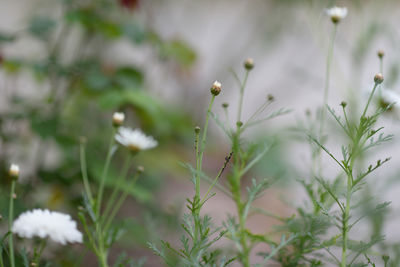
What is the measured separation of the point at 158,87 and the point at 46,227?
1338 mm

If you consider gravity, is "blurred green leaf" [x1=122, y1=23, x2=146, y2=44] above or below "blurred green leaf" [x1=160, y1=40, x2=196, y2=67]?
below

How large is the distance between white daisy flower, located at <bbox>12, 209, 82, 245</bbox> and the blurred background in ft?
0.22

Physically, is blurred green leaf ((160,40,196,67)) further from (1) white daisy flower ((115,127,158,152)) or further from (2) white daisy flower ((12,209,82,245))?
(2) white daisy flower ((12,209,82,245))

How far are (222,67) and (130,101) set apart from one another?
1.17 meters

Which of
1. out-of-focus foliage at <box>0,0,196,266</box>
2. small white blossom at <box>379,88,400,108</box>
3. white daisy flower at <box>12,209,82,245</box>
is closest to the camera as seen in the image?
white daisy flower at <box>12,209,82,245</box>

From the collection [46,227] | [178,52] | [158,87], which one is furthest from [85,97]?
[46,227]

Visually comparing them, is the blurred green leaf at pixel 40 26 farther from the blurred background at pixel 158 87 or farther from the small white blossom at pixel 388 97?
the small white blossom at pixel 388 97

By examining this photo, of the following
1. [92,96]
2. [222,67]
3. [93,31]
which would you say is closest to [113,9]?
[93,31]

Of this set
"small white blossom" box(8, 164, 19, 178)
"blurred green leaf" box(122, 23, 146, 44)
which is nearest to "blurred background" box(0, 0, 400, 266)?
"blurred green leaf" box(122, 23, 146, 44)

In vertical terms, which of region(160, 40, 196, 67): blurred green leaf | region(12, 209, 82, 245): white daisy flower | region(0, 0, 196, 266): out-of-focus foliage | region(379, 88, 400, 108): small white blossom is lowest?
region(12, 209, 82, 245): white daisy flower

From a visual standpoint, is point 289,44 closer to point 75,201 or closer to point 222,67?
point 222,67

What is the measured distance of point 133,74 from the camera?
0.90m

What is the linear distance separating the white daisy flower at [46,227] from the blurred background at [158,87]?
0.07 m

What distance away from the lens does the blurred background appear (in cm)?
80
